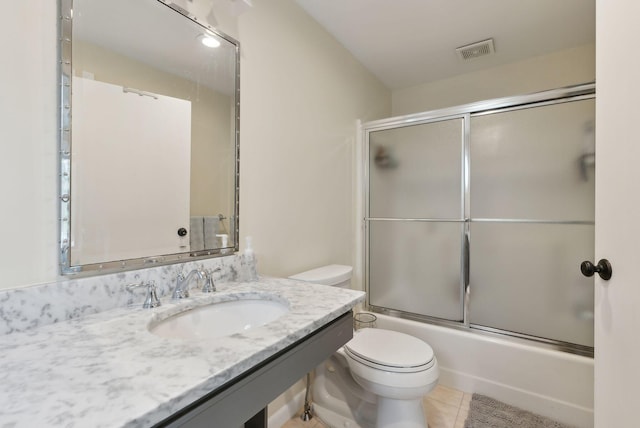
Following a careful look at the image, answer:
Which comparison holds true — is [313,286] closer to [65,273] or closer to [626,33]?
[65,273]

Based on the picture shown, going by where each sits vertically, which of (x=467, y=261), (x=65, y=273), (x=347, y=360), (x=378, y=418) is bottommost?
(x=378, y=418)

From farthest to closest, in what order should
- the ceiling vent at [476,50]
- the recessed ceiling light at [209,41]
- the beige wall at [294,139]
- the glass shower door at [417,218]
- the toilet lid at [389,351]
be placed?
1. the ceiling vent at [476,50]
2. the glass shower door at [417,218]
3. the beige wall at [294,139]
4. the toilet lid at [389,351]
5. the recessed ceiling light at [209,41]

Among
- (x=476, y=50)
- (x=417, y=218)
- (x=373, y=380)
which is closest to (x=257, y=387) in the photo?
(x=373, y=380)

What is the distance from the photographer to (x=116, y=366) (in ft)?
1.87

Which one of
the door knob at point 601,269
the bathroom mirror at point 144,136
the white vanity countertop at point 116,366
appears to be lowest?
the white vanity countertop at point 116,366

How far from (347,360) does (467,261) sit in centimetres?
106

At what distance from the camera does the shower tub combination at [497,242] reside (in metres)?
1.64

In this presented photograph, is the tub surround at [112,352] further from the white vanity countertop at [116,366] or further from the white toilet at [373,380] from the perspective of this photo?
the white toilet at [373,380]

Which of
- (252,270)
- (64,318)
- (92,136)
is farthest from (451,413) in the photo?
(92,136)

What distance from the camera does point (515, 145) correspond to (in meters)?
1.82

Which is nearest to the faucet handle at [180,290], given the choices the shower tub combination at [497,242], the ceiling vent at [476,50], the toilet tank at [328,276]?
the toilet tank at [328,276]

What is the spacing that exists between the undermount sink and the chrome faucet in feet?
0.24

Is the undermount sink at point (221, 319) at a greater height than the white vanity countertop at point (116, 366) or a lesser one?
lesser

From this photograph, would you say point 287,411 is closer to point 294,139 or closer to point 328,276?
point 328,276
